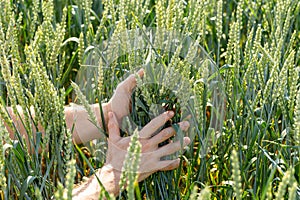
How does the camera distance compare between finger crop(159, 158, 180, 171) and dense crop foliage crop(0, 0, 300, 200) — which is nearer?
dense crop foliage crop(0, 0, 300, 200)

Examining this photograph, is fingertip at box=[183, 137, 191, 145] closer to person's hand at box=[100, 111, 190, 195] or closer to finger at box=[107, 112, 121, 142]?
person's hand at box=[100, 111, 190, 195]

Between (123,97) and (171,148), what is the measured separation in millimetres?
187

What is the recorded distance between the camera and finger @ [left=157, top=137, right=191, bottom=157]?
1.54 meters

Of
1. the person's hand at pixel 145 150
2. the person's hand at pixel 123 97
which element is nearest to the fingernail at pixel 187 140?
the person's hand at pixel 145 150

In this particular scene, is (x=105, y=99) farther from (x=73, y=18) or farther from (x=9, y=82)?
(x=73, y=18)

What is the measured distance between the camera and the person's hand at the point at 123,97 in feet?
5.19

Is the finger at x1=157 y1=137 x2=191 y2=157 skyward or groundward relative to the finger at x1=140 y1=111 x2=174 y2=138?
groundward

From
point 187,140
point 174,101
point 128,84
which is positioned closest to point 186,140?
point 187,140

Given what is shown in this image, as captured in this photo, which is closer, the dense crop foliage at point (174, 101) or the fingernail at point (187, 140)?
the dense crop foliage at point (174, 101)

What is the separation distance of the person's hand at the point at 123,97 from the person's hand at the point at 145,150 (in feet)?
0.09

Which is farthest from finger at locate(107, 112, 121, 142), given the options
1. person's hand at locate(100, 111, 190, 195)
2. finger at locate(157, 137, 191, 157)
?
finger at locate(157, 137, 191, 157)

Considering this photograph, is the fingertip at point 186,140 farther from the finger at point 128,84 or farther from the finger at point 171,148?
the finger at point 128,84

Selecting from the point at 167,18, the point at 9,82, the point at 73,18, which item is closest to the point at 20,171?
the point at 9,82

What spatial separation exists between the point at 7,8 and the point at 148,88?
649 mm
